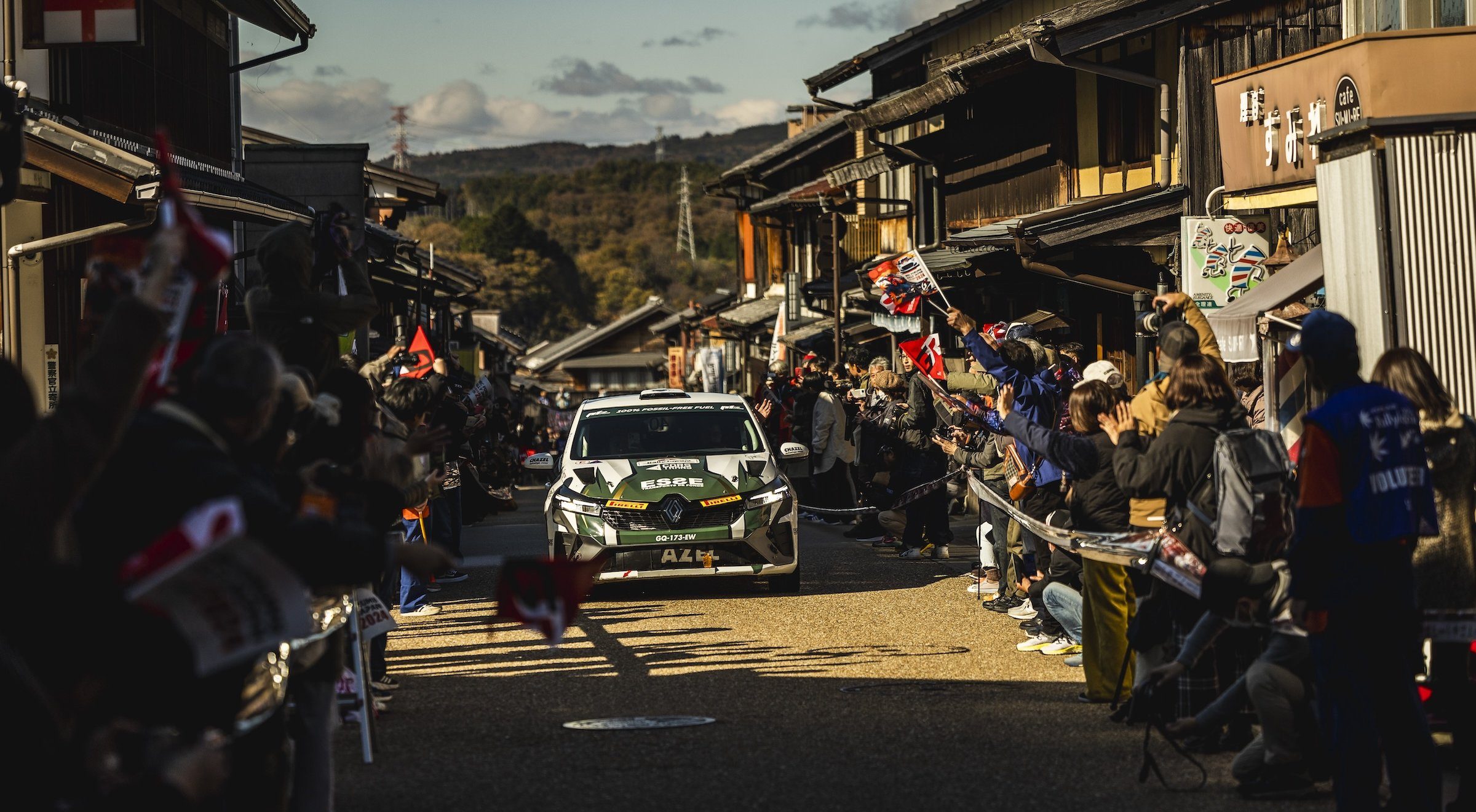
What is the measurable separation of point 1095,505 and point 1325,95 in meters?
3.70

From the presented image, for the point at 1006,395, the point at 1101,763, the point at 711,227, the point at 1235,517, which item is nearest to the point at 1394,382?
the point at 1235,517

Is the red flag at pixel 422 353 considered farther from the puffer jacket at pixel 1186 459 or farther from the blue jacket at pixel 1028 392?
the puffer jacket at pixel 1186 459

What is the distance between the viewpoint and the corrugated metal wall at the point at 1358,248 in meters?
7.93

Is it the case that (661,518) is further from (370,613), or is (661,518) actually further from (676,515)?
(370,613)

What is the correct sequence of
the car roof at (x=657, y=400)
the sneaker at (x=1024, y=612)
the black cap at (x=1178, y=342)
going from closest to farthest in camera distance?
the black cap at (x=1178, y=342) < the sneaker at (x=1024, y=612) < the car roof at (x=657, y=400)

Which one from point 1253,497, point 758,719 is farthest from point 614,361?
point 1253,497

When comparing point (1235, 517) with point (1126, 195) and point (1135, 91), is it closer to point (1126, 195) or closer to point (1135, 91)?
point (1126, 195)

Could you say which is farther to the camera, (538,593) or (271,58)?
(271,58)

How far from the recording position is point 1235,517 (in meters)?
6.76

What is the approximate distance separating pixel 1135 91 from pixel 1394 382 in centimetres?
1377

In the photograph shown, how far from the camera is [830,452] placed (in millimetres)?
20625

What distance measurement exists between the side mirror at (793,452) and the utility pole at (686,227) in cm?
12938

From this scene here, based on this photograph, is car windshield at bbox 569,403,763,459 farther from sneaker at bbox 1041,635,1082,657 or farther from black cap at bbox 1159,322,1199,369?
black cap at bbox 1159,322,1199,369

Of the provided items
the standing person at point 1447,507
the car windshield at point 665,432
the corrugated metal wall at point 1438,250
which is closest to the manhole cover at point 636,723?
the standing person at point 1447,507
